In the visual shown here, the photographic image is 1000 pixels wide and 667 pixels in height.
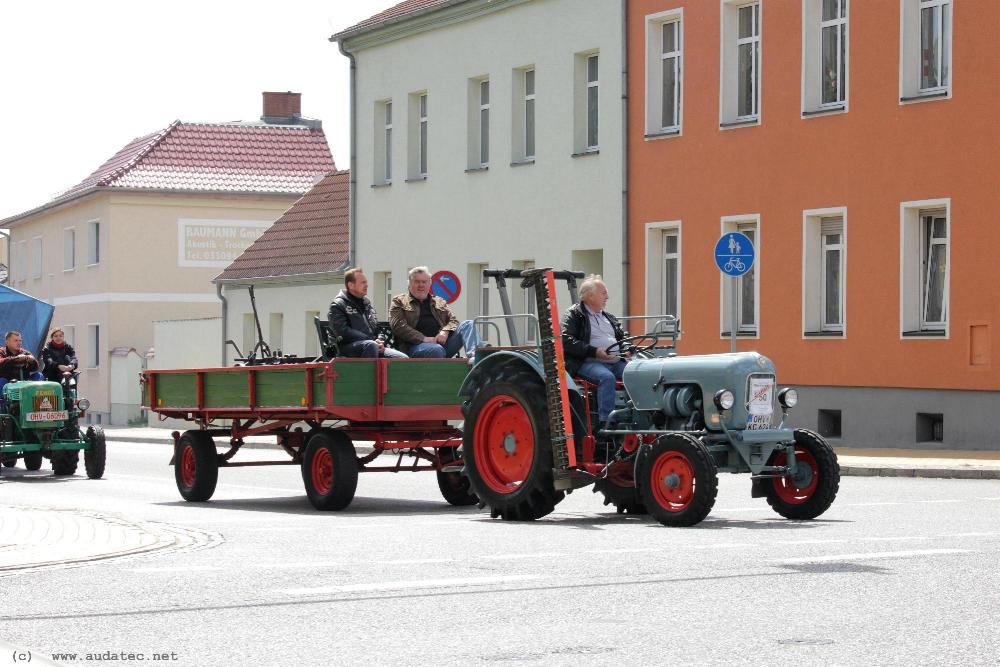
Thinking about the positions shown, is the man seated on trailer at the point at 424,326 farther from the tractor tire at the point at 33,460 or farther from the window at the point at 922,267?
the window at the point at 922,267

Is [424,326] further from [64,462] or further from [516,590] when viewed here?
[64,462]

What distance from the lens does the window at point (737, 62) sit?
31562 mm

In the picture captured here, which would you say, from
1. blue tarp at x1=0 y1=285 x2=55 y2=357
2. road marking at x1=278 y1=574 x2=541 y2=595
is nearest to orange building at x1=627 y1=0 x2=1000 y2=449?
blue tarp at x1=0 y1=285 x2=55 y2=357

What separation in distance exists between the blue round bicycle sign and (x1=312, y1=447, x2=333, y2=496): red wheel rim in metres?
9.64

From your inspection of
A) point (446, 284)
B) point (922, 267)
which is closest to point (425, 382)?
point (922, 267)

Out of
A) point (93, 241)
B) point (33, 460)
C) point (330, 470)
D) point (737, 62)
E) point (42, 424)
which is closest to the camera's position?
point (330, 470)

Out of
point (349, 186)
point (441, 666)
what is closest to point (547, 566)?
point (441, 666)

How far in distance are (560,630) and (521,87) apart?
2987 centimetres

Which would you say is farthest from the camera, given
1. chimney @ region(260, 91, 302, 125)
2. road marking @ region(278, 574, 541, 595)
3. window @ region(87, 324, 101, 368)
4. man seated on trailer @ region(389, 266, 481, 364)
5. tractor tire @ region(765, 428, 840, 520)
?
chimney @ region(260, 91, 302, 125)

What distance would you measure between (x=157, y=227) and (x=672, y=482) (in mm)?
46573

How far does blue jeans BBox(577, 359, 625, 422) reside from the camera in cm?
1492

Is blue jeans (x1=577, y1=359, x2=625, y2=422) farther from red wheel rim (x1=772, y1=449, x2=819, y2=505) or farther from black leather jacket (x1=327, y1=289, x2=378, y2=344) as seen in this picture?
black leather jacket (x1=327, y1=289, x2=378, y2=344)

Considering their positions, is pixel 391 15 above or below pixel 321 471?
above

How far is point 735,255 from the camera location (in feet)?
84.1
